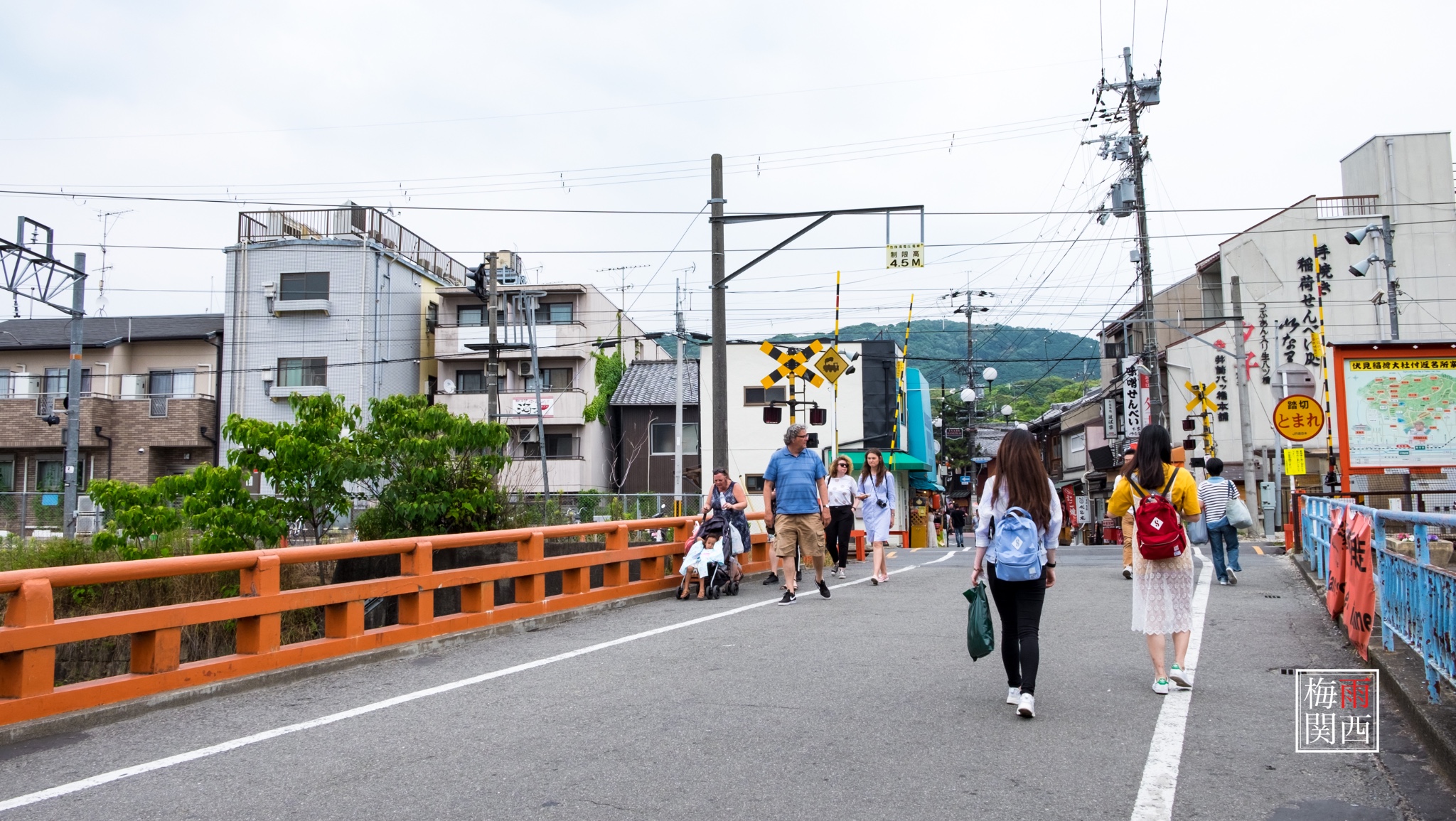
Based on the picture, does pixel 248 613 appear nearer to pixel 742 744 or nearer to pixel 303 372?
pixel 742 744

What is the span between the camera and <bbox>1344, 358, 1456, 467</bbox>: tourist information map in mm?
14852

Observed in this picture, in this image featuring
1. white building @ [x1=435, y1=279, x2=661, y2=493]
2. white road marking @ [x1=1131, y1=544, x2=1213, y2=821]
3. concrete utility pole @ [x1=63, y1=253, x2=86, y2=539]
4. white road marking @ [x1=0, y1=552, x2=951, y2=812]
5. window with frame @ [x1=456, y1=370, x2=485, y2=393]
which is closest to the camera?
white road marking @ [x1=1131, y1=544, x2=1213, y2=821]

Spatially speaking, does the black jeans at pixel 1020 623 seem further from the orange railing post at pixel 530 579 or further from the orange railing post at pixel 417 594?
the orange railing post at pixel 530 579

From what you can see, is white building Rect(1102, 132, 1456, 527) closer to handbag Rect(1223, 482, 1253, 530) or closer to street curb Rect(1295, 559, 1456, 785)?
handbag Rect(1223, 482, 1253, 530)

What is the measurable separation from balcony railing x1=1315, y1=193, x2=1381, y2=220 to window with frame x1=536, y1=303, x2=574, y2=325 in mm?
29149

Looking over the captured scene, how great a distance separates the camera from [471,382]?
43688mm

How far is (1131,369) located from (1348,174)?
47.1 feet

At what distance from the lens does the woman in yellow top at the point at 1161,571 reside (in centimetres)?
660

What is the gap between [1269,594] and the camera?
12.4m

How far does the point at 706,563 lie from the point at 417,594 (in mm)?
4262

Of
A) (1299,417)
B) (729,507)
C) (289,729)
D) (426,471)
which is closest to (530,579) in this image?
(729,507)

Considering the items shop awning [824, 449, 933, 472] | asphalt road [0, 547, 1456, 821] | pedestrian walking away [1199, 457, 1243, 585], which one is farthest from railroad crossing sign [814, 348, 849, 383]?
shop awning [824, 449, 933, 472]

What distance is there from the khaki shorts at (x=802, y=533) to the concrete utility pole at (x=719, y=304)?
5034 mm

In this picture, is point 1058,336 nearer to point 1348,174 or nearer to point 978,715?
point 1348,174
